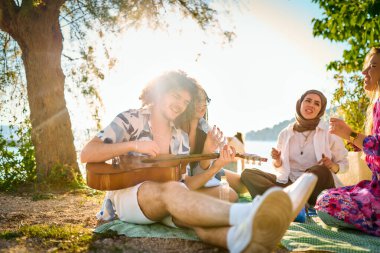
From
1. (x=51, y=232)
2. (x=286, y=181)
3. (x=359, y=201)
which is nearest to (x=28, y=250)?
(x=51, y=232)

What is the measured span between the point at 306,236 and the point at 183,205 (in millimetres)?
1225

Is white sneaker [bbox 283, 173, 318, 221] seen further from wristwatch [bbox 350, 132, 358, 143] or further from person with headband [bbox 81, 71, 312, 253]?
wristwatch [bbox 350, 132, 358, 143]

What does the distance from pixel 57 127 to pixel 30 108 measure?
643mm

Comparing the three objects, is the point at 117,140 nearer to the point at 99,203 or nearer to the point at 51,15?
the point at 99,203

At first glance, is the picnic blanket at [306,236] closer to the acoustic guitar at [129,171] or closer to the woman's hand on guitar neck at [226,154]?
the acoustic guitar at [129,171]

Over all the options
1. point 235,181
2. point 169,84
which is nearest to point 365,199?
point 169,84

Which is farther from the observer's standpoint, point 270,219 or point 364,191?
point 364,191

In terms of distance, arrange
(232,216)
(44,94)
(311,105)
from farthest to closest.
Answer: (44,94) → (311,105) → (232,216)

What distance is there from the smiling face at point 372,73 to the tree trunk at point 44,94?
5462 millimetres

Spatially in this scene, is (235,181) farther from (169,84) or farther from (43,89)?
(43,89)

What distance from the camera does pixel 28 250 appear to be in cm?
266

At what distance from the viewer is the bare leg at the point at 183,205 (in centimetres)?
223

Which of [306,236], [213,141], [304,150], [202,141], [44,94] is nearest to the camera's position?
[306,236]

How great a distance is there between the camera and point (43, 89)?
717cm
